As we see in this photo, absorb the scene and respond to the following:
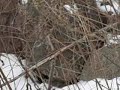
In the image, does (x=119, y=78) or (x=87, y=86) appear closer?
(x=119, y=78)

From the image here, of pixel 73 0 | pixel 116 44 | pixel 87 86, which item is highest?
pixel 73 0

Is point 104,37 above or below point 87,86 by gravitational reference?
above

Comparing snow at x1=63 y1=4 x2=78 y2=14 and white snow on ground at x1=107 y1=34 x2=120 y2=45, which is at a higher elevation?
snow at x1=63 y1=4 x2=78 y2=14

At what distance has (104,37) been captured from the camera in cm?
283

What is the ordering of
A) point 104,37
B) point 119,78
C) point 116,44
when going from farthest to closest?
point 119,78
point 116,44
point 104,37

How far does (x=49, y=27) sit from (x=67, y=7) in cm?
23

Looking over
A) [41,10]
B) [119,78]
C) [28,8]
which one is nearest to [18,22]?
[28,8]

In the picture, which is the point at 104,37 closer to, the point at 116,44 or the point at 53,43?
the point at 116,44

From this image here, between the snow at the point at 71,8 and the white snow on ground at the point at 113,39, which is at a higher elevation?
the snow at the point at 71,8

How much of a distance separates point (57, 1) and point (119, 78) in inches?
41.1

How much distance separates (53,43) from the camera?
2652mm

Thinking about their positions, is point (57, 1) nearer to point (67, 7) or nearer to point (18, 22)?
point (67, 7)

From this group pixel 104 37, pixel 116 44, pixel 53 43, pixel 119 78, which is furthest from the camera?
pixel 119 78

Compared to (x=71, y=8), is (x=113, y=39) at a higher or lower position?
lower
